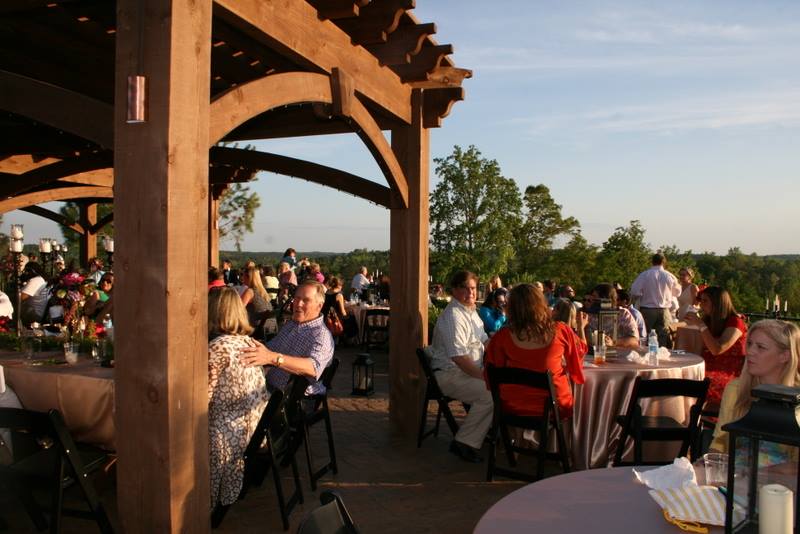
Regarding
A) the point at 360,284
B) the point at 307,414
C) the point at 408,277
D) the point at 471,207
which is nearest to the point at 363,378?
the point at 408,277

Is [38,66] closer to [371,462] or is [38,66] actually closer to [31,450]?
[31,450]

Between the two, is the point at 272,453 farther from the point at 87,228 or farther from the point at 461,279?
the point at 87,228

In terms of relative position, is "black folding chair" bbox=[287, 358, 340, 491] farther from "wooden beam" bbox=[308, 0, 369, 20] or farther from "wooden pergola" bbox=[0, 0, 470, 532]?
"wooden beam" bbox=[308, 0, 369, 20]

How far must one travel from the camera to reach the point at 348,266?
77.0 ft

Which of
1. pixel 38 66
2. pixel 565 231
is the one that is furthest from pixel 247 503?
pixel 565 231

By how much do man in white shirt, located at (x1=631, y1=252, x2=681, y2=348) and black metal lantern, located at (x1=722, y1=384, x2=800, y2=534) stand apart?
8.06 meters

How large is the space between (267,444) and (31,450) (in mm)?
1379

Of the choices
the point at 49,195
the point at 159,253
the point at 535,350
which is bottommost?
the point at 535,350

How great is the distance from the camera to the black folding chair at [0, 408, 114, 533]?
2.83 metres

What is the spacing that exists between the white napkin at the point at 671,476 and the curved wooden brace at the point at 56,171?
8.04 meters

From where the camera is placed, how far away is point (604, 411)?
4.50 m

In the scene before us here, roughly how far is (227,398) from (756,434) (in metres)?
2.62

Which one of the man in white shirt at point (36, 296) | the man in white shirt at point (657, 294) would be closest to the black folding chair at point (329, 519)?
the man in white shirt at point (36, 296)

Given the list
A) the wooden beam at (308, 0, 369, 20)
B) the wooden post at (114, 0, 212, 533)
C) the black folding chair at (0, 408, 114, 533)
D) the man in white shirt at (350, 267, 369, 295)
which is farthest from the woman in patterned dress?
the man in white shirt at (350, 267, 369, 295)
